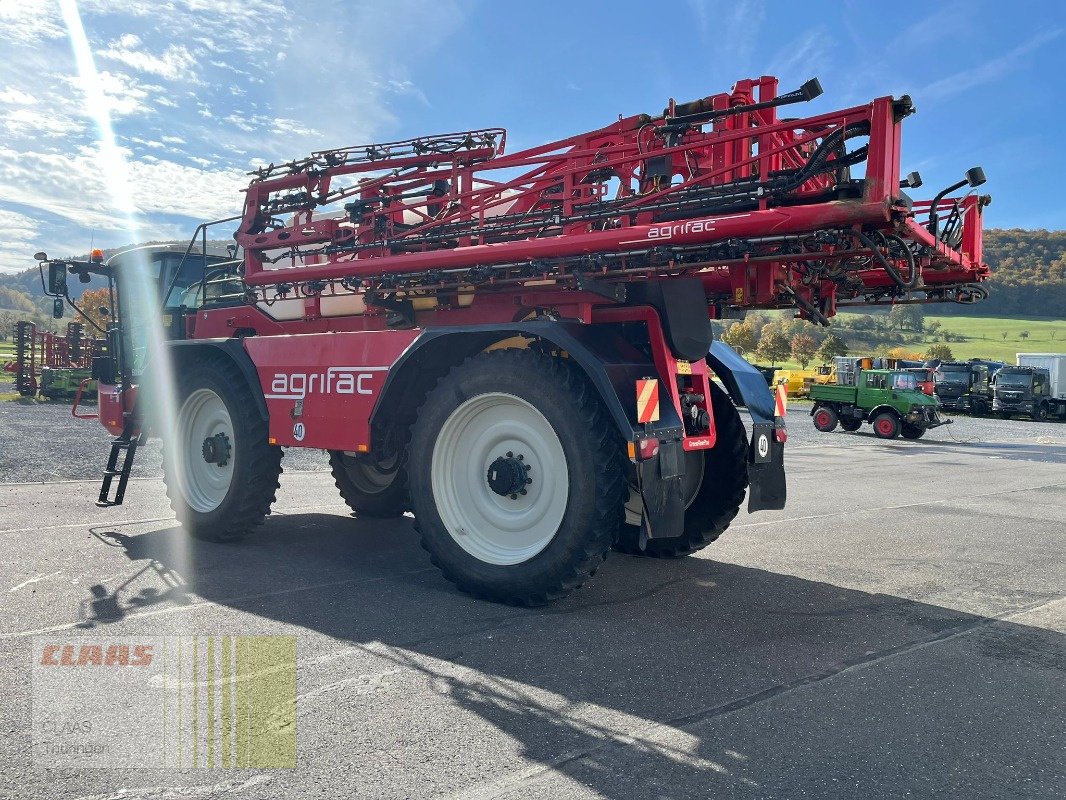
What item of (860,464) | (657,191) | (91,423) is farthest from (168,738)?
(91,423)

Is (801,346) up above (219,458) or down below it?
above

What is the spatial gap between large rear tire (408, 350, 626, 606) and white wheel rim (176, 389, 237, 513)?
8.22ft

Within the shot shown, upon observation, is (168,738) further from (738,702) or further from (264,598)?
(738,702)

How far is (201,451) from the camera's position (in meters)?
7.42

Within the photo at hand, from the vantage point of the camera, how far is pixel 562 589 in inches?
191

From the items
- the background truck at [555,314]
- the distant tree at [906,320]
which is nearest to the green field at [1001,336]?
the distant tree at [906,320]

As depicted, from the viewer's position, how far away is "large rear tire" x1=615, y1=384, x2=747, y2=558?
245 inches

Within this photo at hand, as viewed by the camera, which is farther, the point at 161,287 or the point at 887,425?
the point at 887,425

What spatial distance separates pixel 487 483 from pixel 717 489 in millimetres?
1936

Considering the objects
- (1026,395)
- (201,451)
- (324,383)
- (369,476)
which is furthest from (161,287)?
(1026,395)

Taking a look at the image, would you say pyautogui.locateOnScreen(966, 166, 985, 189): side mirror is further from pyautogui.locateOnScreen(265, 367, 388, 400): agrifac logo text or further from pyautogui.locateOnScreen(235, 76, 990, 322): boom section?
pyautogui.locateOnScreen(265, 367, 388, 400): agrifac logo text

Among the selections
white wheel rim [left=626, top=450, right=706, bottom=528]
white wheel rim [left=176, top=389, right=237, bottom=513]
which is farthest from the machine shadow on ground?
white wheel rim [left=176, top=389, right=237, bottom=513]

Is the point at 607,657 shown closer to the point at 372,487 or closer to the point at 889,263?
the point at 889,263

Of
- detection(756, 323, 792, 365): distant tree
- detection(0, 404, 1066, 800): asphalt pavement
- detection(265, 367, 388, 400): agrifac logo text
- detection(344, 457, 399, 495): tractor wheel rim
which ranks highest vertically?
detection(756, 323, 792, 365): distant tree
